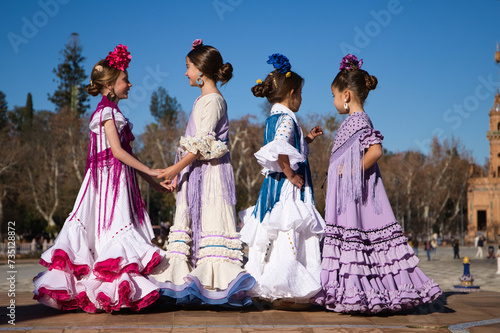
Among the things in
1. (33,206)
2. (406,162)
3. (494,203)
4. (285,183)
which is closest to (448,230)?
(494,203)

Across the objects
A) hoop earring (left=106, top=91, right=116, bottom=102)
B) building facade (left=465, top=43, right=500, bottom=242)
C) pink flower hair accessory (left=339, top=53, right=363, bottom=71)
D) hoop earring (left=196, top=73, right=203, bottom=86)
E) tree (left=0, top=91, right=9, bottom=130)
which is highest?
tree (left=0, top=91, right=9, bottom=130)

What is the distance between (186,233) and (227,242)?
1.30 feet

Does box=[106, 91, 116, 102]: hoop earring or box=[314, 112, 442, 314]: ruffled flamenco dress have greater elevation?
box=[106, 91, 116, 102]: hoop earring

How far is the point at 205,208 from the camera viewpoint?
5.70 metres

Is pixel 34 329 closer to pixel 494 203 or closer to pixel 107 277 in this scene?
pixel 107 277

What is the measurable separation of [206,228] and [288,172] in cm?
94

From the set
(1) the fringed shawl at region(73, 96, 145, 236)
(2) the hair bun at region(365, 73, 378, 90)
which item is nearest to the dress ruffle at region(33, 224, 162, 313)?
(1) the fringed shawl at region(73, 96, 145, 236)

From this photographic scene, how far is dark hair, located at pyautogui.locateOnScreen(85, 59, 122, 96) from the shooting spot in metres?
5.79

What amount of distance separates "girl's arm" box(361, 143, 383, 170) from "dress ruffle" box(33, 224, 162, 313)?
6.72 ft

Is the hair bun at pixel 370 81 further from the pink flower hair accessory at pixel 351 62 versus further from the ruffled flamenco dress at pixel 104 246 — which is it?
the ruffled flamenco dress at pixel 104 246

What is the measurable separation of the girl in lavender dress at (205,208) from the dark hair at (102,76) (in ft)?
2.43

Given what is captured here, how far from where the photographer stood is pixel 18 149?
142ft

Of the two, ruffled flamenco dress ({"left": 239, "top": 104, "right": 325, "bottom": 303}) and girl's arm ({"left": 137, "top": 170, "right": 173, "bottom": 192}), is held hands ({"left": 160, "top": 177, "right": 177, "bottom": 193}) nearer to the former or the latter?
girl's arm ({"left": 137, "top": 170, "right": 173, "bottom": 192})

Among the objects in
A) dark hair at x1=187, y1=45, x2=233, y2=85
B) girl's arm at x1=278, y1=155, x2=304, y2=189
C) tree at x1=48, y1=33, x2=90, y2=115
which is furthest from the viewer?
tree at x1=48, y1=33, x2=90, y2=115
